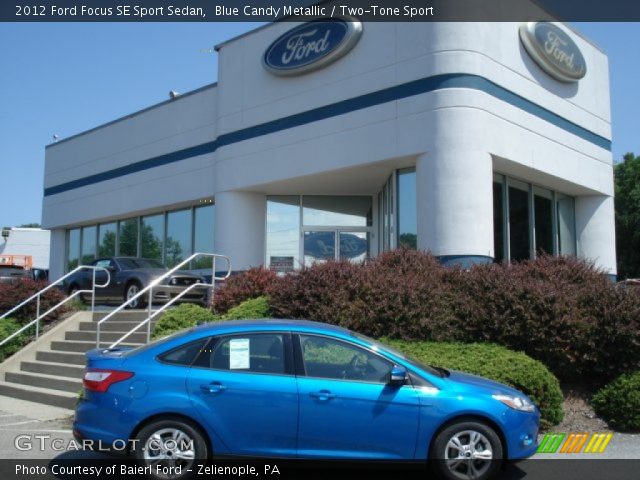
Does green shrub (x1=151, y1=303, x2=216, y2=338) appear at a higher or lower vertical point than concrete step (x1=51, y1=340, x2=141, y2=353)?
higher

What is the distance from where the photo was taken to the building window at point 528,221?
15.6 meters

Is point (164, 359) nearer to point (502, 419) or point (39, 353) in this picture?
point (502, 419)

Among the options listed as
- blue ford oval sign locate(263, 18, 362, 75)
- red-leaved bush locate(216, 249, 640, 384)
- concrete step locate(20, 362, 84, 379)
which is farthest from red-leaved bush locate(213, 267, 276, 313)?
blue ford oval sign locate(263, 18, 362, 75)

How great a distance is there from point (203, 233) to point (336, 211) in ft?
13.5

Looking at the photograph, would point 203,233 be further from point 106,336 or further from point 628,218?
point 628,218

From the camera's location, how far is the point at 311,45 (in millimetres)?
15727

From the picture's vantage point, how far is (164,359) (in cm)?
599

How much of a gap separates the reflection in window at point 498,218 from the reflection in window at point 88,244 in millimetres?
14570

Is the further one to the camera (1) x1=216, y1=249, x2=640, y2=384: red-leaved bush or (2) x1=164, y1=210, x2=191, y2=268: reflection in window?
(2) x1=164, y1=210, x2=191, y2=268: reflection in window

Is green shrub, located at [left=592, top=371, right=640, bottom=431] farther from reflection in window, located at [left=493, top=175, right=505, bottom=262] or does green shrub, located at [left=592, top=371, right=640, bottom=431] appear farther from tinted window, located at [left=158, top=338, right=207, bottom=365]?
reflection in window, located at [left=493, top=175, right=505, bottom=262]

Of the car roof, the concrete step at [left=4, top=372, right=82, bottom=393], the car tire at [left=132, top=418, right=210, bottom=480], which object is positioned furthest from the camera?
the concrete step at [left=4, top=372, right=82, bottom=393]

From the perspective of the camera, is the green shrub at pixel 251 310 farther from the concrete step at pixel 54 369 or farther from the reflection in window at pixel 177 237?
the reflection in window at pixel 177 237

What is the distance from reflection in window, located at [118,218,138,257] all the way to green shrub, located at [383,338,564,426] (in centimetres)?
1507

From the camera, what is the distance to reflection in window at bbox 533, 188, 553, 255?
55.6 ft
